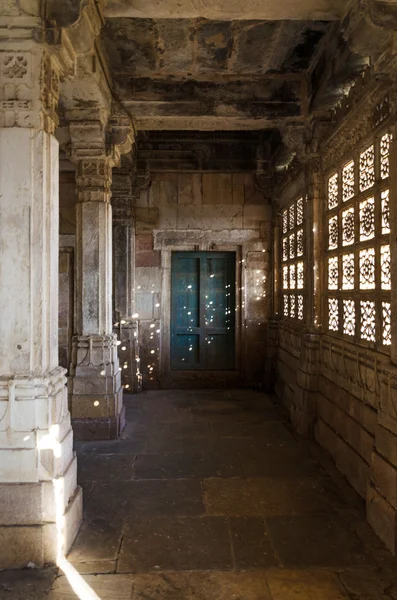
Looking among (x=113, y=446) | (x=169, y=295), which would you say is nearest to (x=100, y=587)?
(x=113, y=446)

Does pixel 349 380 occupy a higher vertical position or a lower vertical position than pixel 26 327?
lower

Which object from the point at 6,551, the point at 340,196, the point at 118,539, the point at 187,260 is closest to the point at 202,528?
the point at 118,539

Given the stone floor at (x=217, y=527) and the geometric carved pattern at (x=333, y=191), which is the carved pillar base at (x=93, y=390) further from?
the geometric carved pattern at (x=333, y=191)

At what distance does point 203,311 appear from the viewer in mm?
9031

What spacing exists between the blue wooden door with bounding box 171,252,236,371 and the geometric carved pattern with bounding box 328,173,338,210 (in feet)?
12.0

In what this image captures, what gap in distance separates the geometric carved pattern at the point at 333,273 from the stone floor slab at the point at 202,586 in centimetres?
326

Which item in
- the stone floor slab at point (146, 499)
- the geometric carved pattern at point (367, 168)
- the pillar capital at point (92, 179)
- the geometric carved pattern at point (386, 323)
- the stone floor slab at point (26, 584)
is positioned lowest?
the stone floor slab at point (146, 499)

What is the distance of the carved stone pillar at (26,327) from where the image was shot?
10.1 feet

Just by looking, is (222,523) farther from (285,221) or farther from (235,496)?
(285,221)

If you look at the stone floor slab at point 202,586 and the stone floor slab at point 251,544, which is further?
the stone floor slab at point 251,544

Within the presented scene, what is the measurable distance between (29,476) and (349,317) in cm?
340

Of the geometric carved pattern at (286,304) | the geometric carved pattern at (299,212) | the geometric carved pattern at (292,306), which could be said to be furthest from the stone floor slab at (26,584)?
the geometric carved pattern at (286,304)

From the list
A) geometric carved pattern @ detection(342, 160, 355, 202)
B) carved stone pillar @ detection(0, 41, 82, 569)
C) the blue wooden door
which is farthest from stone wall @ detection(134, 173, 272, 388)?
carved stone pillar @ detection(0, 41, 82, 569)

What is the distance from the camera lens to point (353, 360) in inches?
179
